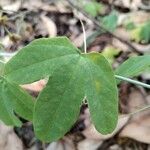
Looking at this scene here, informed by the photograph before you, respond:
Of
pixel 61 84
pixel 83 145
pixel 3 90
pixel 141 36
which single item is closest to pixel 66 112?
Result: pixel 61 84

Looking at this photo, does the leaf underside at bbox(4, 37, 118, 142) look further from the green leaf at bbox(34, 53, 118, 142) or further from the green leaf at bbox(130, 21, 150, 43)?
the green leaf at bbox(130, 21, 150, 43)

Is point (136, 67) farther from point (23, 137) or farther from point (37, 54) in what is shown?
point (23, 137)

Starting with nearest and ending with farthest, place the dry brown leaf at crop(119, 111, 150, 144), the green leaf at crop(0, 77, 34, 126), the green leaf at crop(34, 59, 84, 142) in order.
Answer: the green leaf at crop(34, 59, 84, 142) < the green leaf at crop(0, 77, 34, 126) < the dry brown leaf at crop(119, 111, 150, 144)

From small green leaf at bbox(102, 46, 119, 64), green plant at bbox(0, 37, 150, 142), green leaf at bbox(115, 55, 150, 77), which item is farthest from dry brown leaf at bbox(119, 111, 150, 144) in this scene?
green plant at bbox(0, 37, 150, 142)

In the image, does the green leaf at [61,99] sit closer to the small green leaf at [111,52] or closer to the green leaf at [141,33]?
the small green leaf at [111,52]

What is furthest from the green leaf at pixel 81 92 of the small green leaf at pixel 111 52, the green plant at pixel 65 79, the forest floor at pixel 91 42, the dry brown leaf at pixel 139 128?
the small green leaf at pixel 111 52

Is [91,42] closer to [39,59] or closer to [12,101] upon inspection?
[12,101]

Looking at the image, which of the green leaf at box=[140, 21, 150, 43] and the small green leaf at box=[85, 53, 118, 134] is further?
the green leaf at box=[140, 21, 150, 43]
